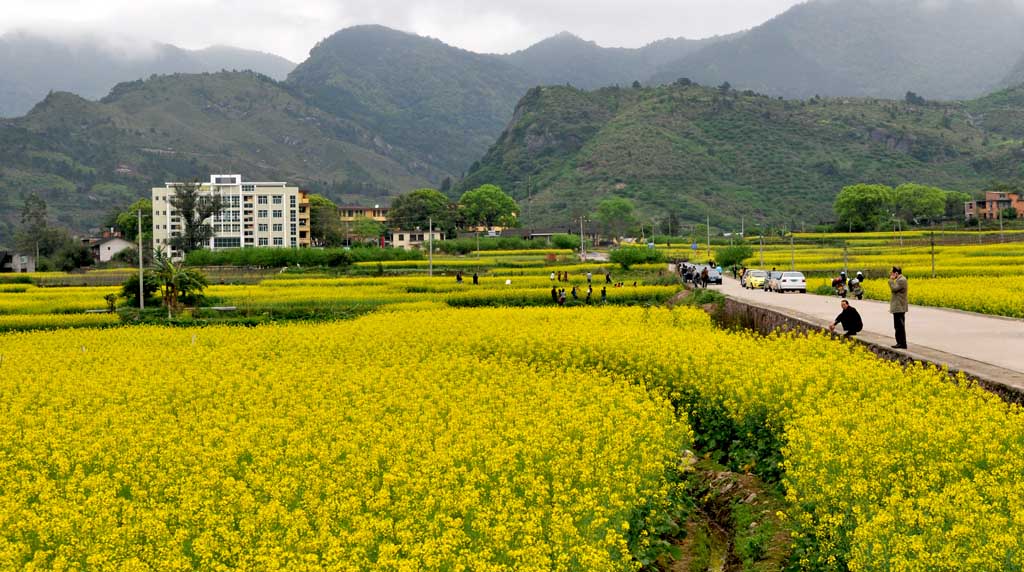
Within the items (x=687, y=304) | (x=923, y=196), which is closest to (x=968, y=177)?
(x=923, y=196)

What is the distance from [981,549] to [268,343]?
2599 centimetres

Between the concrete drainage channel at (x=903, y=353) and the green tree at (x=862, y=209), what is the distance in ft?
329

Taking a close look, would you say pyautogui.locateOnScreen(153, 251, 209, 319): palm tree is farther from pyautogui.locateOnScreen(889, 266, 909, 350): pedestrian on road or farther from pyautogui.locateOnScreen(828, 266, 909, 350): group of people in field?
pyautogui.locateOnScreen(889, 266, 909, 350): pedestrian on road

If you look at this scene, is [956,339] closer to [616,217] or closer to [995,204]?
[995,204]

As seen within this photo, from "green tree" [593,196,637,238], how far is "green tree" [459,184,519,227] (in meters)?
21.4

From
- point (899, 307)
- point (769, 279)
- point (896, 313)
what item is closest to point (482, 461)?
point (896, 313)

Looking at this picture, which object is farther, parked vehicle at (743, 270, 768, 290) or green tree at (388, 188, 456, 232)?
green tree at (388, 188, 456, 232)

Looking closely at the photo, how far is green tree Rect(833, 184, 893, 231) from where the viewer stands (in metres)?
129

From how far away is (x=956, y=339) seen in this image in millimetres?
22672

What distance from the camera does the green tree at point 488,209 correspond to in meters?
168

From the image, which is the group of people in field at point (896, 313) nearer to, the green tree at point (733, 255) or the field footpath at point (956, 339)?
the field footpath at point (956, 339)

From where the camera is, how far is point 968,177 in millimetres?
180500

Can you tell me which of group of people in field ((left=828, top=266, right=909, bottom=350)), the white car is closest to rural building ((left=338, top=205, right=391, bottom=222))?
the white car

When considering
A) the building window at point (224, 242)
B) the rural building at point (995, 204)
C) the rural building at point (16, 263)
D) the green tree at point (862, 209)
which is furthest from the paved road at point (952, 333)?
the rural building at point (995, 204)
